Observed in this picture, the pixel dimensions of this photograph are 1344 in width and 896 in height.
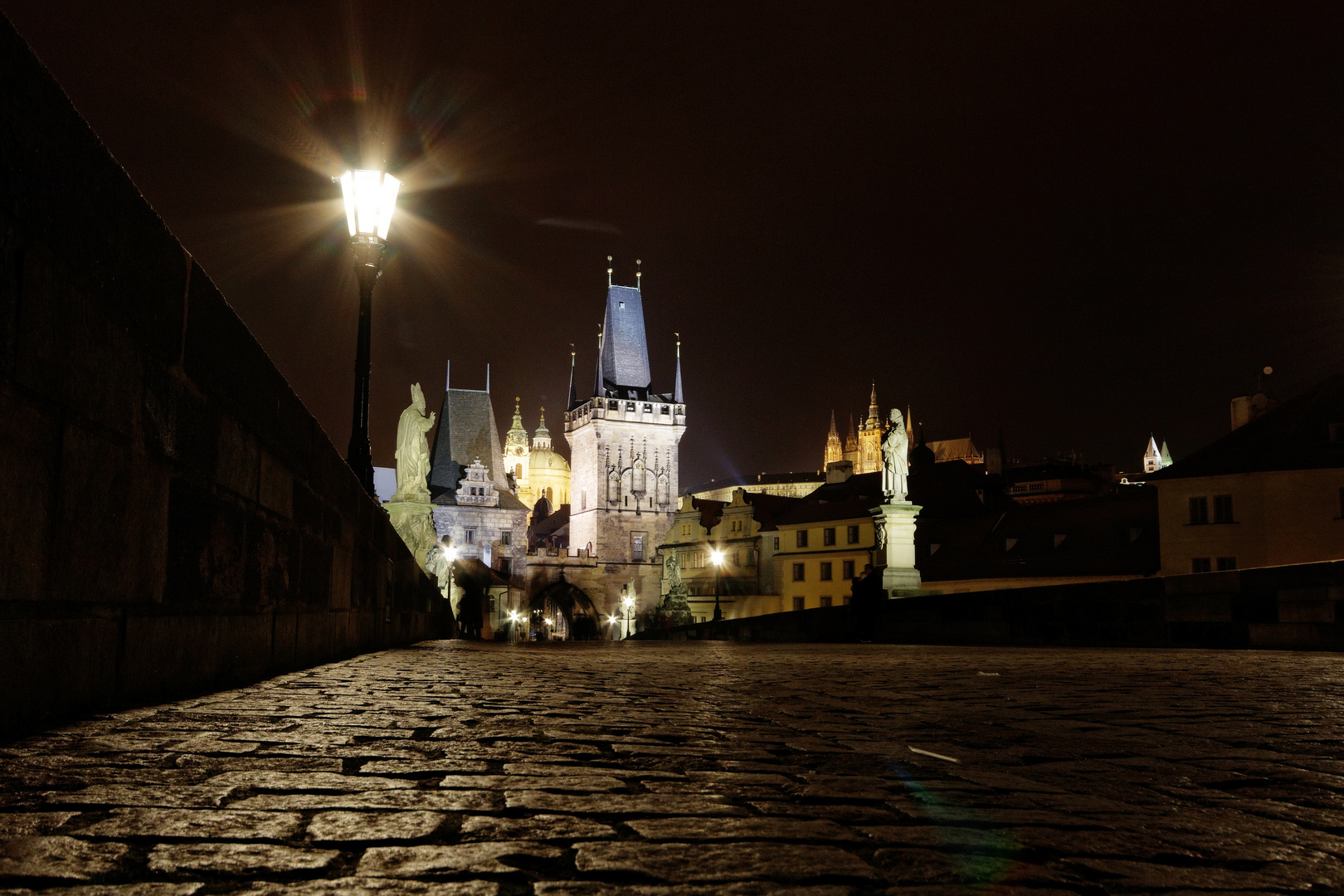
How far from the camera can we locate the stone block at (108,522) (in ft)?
11.9

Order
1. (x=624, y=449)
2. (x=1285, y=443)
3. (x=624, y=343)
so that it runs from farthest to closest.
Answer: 1. (x=624, y=343)
2. (x=624, y=449)
3. (x=1285, y=443)

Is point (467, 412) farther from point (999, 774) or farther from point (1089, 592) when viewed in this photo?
point (999, 774)

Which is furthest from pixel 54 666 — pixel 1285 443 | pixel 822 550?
pixel 822 550

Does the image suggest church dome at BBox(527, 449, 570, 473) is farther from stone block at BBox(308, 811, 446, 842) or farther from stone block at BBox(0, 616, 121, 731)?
stone block at BBox(308, 811, 446, 842)

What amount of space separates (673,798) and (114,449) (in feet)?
7.97

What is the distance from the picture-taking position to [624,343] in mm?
105000

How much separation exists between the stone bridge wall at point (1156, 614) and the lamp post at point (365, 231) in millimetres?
8802

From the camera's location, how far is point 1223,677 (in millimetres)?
7258

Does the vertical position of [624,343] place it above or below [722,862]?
above

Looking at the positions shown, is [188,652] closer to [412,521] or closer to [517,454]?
[412,521]

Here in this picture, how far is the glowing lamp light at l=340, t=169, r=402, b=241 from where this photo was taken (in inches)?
424

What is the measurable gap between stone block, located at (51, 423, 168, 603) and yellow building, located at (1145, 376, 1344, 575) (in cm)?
3521

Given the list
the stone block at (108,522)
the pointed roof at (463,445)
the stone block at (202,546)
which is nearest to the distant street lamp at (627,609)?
the pointed roof at (463,445)

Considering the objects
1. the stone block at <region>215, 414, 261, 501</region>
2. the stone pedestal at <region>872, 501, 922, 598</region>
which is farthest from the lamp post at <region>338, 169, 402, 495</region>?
the stone pedestal at <region>872, 501, 922, 598</region>
